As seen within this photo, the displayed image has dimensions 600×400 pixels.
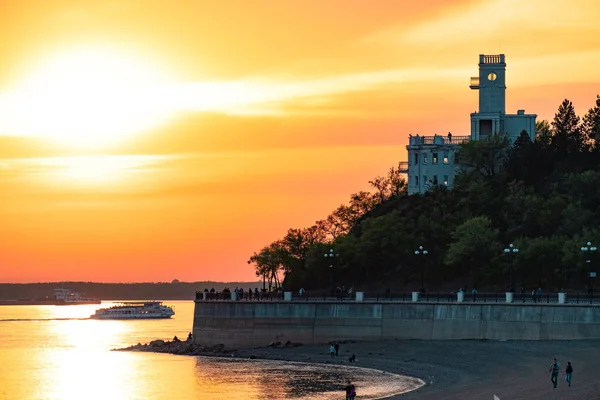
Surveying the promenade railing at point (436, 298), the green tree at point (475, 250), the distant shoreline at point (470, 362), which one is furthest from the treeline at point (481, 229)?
the distant shoreline at point (470, 362)

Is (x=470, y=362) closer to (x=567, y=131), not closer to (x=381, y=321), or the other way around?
(x=381, y=321)

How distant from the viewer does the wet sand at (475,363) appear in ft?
250

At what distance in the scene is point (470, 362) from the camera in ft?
312

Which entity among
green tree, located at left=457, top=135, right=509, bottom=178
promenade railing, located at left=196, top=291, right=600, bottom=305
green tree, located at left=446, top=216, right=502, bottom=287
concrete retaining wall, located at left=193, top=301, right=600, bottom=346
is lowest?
concrete retaining wall, located at left=193, top=301, right=600, bottom=346

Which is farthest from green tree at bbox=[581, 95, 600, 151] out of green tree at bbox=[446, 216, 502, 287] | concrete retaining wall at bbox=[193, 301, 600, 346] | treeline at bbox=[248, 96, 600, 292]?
concrete retaining wall at bbox=[193, 301, 600, 346]

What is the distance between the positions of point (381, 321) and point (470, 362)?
21.9m

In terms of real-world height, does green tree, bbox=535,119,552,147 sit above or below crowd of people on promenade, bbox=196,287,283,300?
above

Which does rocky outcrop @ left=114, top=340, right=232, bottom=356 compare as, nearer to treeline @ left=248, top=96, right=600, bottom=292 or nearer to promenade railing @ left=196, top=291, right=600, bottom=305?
promenade railing @ left=196, top=291, right=600, bottom=305

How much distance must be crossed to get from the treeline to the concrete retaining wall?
19.7 m

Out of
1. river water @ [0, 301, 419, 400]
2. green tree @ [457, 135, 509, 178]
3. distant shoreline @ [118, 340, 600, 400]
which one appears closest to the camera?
distant shoreline @ [118, 340, 600, 400]

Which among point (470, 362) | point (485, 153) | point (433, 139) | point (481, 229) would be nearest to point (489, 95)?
point (485, 153)

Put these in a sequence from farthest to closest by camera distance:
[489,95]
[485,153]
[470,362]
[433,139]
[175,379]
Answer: [433,139] < [489,95] < [485,153] < [175,379] < [470,362]

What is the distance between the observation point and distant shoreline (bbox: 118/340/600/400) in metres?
76.6

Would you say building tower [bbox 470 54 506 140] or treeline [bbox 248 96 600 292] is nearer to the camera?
treeline [bbox 248 96 600 292]
